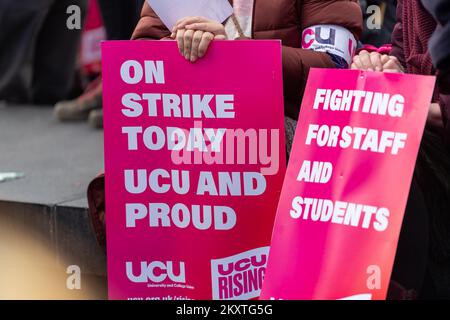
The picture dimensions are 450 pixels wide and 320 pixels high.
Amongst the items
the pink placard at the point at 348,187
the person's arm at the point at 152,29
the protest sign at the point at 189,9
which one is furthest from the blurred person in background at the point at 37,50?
the pink placard at the point at 348,187

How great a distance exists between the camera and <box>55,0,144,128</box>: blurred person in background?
5.96 meters

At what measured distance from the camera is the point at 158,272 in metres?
3.29

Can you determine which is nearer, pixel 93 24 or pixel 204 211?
pixel 204 211

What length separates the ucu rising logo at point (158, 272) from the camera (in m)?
3.27

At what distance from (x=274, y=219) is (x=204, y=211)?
21 cm

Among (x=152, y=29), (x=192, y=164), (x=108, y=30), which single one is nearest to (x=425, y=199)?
(x=192, y=164)

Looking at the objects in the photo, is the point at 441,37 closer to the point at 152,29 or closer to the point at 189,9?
the point at 189,9

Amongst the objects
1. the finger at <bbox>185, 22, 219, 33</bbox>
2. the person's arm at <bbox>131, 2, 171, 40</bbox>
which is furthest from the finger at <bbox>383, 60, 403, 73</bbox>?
the person's arm at <bbox>131, 2, 171, 40</bbox>

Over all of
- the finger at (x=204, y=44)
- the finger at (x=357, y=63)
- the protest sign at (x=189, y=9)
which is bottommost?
the finger at (x=357, y=63)

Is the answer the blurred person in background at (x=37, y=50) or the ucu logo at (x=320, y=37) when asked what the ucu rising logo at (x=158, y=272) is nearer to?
the ucu logo at (x=320, y=37)

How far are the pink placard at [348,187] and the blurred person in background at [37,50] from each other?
11.7ft

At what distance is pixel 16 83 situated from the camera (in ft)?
21.4
